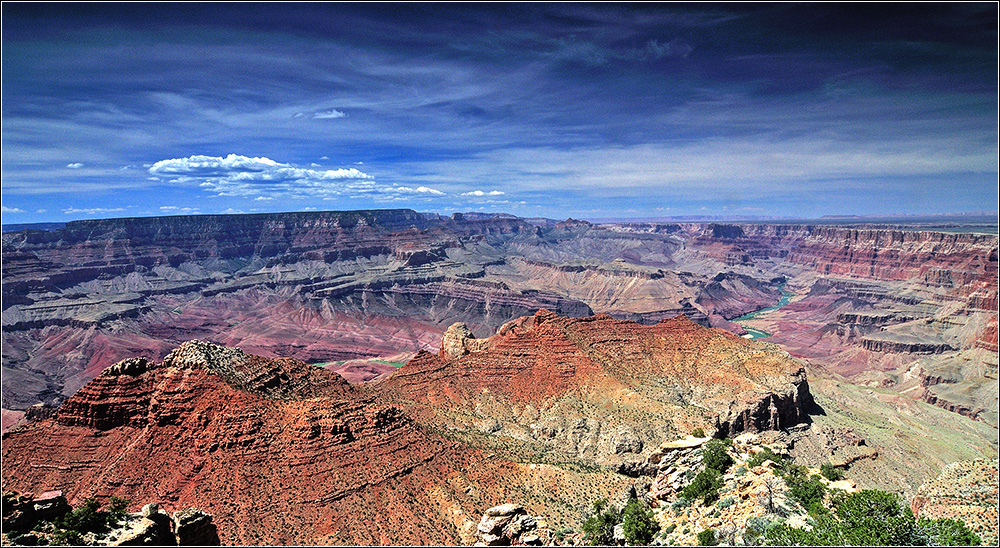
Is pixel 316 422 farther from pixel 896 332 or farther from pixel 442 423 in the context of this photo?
pixel 896 332

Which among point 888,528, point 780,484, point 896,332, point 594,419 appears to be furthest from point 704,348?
point 896,332

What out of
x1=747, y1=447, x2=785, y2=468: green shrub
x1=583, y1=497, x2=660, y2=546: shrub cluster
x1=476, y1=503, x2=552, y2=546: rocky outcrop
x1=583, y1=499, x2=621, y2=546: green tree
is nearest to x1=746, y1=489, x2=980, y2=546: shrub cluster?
x1=583, y1=497, x2=660, y2=546: shrub cluster

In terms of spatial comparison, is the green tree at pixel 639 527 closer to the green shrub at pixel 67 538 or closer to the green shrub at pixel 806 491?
the green shrub at pixel 806 491

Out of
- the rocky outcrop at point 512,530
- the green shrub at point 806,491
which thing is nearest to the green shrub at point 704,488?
the green shrub at point 806,491

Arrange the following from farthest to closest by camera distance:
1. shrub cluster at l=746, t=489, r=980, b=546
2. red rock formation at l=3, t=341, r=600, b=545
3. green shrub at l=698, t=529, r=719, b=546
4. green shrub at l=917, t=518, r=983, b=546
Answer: red rock formation at l=3, t=341, r=600, b=545 < green shrub at l=698, t=529, r=719, b=546 < shrub cluster at l=746, t=489, r=980, b=546 < green shrub at l=917, t=518, r=983, b=546

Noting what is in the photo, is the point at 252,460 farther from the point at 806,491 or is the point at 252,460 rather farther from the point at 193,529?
the point at 806,491

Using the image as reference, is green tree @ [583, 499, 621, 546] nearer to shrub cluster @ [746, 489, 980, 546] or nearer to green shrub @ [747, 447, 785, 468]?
shrub cluster @ [746, 489, 980, 546]

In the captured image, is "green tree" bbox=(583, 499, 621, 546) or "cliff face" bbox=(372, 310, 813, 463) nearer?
"green tree" bbox=(583, 499, 621, 546)
